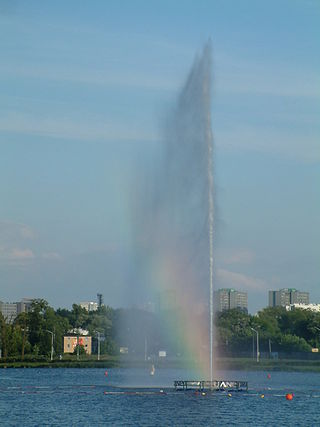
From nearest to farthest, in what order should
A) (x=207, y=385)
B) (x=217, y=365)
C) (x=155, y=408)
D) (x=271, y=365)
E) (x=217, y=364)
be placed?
(x=155, y=408) → (x=207, y=385) → (x=217, y=365) → (x=271, y=365) → (x=217, y=364)

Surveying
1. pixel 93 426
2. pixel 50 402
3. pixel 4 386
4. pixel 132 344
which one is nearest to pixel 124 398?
pixel 50 402

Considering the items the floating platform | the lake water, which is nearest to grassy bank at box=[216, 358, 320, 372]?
the lake water

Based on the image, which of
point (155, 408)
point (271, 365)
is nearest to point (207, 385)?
point (155, 408)

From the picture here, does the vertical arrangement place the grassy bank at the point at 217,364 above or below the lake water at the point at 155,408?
above

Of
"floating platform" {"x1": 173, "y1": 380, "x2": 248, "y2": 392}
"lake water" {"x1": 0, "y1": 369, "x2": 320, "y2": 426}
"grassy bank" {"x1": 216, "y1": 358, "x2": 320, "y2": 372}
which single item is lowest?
"lake water" {"x1": 0, "y1": 369, "x2": 320, "y2": 426}

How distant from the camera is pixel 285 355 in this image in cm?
18350

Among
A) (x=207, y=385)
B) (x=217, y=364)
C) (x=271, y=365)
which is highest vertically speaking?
(x=217, y=364)

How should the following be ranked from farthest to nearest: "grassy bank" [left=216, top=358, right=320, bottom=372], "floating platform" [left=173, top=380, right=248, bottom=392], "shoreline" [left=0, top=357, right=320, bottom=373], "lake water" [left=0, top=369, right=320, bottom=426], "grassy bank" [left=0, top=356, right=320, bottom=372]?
"grassy bank" [left=0, top=356, right=320, bottom=372], "shoreline" [left=0, top=357, right=320, bottom=373], "grassy bank" [left=216, top=358, right=320, bottom=372], "floating platform" [left=173, top=380, right=248, bottom=392], "lake water" [left=0, top=369, right=320, bottom=426]

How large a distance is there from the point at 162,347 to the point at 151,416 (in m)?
102

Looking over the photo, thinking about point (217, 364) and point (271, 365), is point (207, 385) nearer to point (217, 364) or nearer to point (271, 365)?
point (217, 364)

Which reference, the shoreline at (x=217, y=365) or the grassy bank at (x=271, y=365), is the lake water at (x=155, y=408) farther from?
the shoreline at (x=217, y=365)

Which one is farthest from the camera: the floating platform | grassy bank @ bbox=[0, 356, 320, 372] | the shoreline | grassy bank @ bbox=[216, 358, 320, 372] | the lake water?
grassy bank @ bbox=[0, 356, 320, 372]

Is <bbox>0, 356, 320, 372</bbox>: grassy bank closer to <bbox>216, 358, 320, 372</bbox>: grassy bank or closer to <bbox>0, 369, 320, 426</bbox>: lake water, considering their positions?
<bbox>216, 358, 320, 372</bbox>: grassy bank

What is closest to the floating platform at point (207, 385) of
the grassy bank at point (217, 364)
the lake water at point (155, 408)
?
the lake water at point (155, 408)
